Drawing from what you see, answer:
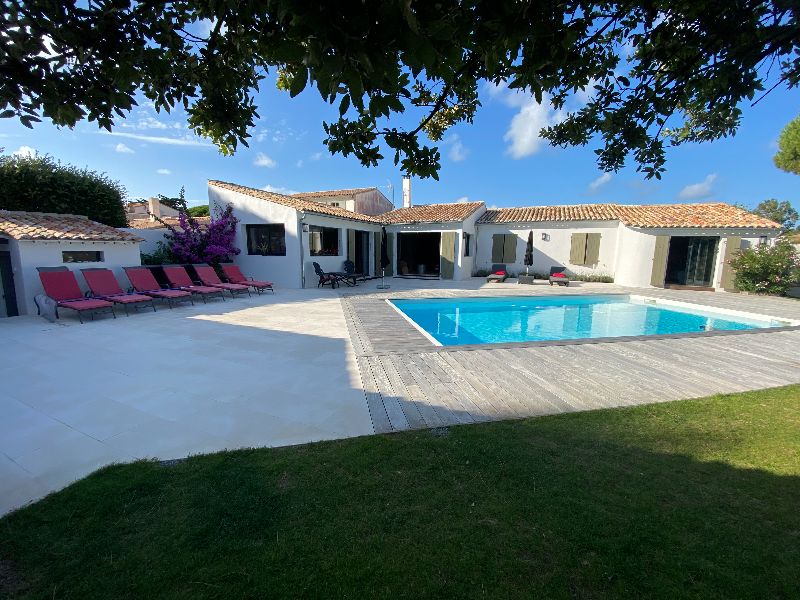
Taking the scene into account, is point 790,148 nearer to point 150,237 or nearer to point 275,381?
point 275,381

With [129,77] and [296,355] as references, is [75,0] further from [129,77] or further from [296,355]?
[296,355]

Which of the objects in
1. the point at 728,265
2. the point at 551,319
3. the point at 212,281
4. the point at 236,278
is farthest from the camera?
the point at 728,265

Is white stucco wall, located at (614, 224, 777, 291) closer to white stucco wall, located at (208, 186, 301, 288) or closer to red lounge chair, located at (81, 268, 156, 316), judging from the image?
white stucco wall, located at (208, 186, 301, 288)

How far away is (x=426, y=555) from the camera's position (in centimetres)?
206

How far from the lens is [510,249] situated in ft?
66.8

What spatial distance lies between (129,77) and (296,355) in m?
4.64

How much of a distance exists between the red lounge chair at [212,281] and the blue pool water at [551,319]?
5650 millimetres

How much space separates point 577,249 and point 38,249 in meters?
21.5

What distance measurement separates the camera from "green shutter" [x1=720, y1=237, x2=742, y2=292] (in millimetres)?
15648

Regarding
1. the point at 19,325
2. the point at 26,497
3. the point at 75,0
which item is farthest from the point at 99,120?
the point at 19,325

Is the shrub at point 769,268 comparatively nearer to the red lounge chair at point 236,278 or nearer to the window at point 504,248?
the window at point 504,248

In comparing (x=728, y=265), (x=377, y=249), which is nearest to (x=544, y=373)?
(x=377, y=249)

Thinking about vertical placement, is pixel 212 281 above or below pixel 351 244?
below

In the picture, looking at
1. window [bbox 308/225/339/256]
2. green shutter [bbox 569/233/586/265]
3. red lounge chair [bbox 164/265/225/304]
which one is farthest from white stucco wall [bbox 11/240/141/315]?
green shutter [bbox 569/233/586/265]
